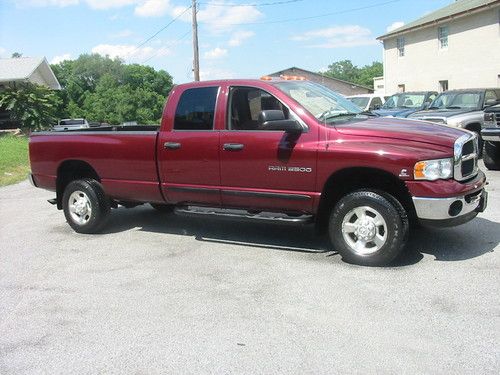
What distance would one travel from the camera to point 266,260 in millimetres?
5676

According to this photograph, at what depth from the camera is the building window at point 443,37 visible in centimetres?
2963

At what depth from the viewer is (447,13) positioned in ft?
97.1

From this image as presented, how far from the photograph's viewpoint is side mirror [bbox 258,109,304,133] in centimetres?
535

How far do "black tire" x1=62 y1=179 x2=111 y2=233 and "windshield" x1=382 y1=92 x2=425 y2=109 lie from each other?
38.7 feet

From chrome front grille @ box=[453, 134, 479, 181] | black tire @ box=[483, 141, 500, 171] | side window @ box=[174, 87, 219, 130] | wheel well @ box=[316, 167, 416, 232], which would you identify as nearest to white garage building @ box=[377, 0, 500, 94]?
black tire @ box=[483, 141, 500, 171]

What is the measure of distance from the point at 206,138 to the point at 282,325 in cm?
260

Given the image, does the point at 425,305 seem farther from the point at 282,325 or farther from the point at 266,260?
the point at 266,260

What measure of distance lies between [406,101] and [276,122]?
12755mm

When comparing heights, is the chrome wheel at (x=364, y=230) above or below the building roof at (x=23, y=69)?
below

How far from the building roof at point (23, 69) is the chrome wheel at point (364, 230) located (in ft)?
107

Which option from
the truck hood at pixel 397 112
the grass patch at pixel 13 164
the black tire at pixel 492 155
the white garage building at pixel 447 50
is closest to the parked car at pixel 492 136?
the black tire at pixel 492 155

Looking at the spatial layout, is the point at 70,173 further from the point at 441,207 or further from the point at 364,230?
the point at 441,207

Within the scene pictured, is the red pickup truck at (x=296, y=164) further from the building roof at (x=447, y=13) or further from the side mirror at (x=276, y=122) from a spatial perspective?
the building roof at (x=447, y=13)

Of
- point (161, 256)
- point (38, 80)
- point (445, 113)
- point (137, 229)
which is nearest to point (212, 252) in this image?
point (161, 256)
